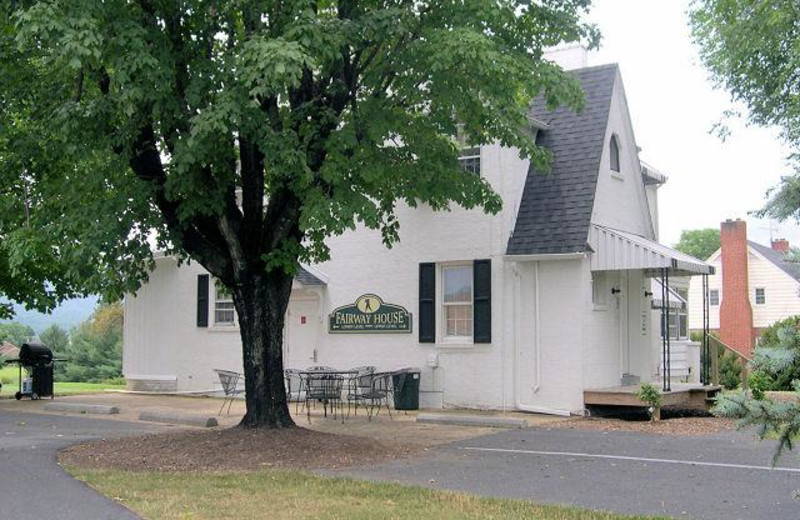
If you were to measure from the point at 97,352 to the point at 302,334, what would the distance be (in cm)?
2885

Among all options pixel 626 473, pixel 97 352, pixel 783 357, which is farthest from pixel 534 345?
pixel 97 352

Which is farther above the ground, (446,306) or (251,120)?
(251,120)

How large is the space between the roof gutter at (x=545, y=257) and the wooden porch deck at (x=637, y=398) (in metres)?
2.48

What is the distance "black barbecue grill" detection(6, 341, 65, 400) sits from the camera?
2127 cm

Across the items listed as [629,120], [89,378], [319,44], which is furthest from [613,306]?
[89,378]

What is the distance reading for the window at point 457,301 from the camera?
17766 millimetres

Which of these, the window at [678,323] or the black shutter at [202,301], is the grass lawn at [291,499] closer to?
the black shutter at [202,301]

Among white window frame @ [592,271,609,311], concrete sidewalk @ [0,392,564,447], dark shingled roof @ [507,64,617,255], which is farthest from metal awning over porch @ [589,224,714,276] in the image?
concrete sidewalk @ [0,392,564,447]

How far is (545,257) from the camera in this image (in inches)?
653

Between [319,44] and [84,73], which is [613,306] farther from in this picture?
[84,73]

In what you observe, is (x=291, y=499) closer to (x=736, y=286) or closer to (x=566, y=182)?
(x=566, y=182)

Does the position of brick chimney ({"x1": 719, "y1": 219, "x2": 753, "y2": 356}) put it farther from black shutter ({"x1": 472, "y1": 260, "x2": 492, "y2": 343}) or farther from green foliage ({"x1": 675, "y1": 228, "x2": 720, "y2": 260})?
green foliage ({"x1": 675, "y1": 228, "x2": 720, "y2": 260})

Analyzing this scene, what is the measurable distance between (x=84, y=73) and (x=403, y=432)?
7.28 metres

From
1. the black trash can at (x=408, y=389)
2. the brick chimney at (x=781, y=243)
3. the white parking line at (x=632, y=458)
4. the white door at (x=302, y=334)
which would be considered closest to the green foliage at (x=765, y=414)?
the brick chimney at (x=781, y=243)
